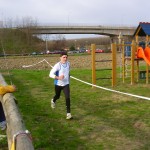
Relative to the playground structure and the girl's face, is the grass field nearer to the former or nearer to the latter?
the girl's face

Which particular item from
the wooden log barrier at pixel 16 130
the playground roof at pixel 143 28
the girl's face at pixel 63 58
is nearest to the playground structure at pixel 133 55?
the playground roof at pixel 143 28

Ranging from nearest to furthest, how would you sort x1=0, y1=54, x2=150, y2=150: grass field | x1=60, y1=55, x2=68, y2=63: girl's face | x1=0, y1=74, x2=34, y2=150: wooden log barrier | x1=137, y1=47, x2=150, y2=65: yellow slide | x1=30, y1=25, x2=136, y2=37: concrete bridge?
x1=0, y1=74, x2=34, y2=150: wooden log barrier < x1=0, y1=54, x2=150, y2=150: grass field < x1=60, y1=55, x2=68, y2=63: girl's face < x1=137, y1=47, x2=150, y2=65: yellow slide < x1=30, y1=25, x2=136, y2=37: concrete bridge

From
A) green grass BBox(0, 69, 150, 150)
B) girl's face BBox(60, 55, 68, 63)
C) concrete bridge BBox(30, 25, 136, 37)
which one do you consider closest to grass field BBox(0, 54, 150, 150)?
green grass BBox(0, 69, 150, 150)

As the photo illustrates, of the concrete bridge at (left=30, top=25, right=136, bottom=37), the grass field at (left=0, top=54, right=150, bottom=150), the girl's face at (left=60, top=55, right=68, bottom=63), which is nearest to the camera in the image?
the grass field at (left=0, top=54, right=150, bottom=150)

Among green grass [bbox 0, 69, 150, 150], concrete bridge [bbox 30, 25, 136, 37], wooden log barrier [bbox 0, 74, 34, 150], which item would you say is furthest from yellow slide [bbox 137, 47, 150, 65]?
concrete bridge [bbox 30, 25, 136, 37]

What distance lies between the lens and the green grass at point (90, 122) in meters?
6.80

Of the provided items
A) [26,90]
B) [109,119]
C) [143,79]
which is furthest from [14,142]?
[143,79]

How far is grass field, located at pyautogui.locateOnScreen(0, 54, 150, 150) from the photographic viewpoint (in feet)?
22.3

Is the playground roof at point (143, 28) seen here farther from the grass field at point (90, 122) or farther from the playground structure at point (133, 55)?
the grass field at point (90, 122)

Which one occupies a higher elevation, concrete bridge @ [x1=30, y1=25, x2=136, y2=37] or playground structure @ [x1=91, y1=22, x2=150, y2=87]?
concrete bridge @ [x1=30, y1=25, x2=136, y2=37]

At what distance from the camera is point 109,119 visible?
8859 mm

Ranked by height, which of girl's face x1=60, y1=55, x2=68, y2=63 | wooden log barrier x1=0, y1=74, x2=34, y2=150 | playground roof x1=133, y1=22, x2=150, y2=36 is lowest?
wooden log barrier x1=0, y1=74, x2=34, y2=150

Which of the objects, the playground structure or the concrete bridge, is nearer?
the playground structure

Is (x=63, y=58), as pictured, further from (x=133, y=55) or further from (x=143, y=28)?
(x=143, y=28)
